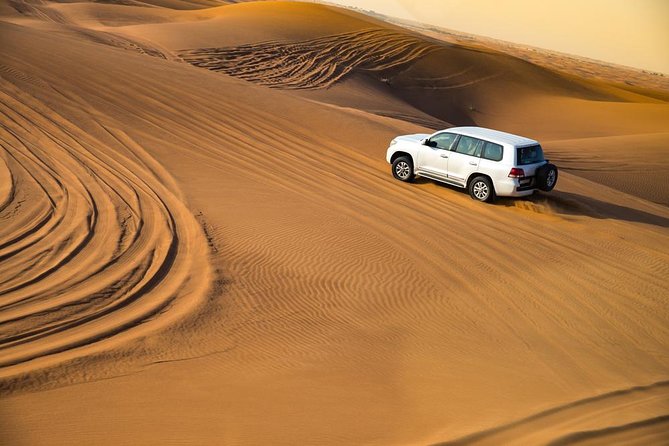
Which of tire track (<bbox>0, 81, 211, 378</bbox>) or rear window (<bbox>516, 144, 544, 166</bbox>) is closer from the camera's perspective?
tire track (<bbox>0, 81, 211, 378</bbox>)

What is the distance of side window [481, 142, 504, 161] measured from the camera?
13.9 m

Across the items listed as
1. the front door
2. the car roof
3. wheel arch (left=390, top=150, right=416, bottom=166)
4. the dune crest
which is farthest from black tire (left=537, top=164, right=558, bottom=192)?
the dune crest

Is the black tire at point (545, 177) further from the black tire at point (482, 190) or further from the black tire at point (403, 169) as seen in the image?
the black tire at point (403, 169)

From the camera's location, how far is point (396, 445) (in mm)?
5590

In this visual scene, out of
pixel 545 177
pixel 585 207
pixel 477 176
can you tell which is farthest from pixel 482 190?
pixel 585 207

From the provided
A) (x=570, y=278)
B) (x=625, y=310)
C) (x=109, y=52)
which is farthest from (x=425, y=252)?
(x=109, y=52)

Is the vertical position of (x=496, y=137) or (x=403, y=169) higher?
(x=496, y=137)

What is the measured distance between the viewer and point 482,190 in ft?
46.6

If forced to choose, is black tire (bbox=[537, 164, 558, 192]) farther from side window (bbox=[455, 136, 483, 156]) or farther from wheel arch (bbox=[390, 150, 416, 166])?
wheel arch (bbox=[390, 150, 416, 166])

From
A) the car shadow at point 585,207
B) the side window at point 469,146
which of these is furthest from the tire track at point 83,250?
the car shadow at point 585,207

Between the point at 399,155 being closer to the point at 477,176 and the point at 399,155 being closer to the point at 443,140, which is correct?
the point at 443,140

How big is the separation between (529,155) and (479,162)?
1033mm

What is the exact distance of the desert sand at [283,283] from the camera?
6.03 meters

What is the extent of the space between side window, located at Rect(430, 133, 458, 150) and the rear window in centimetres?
156
